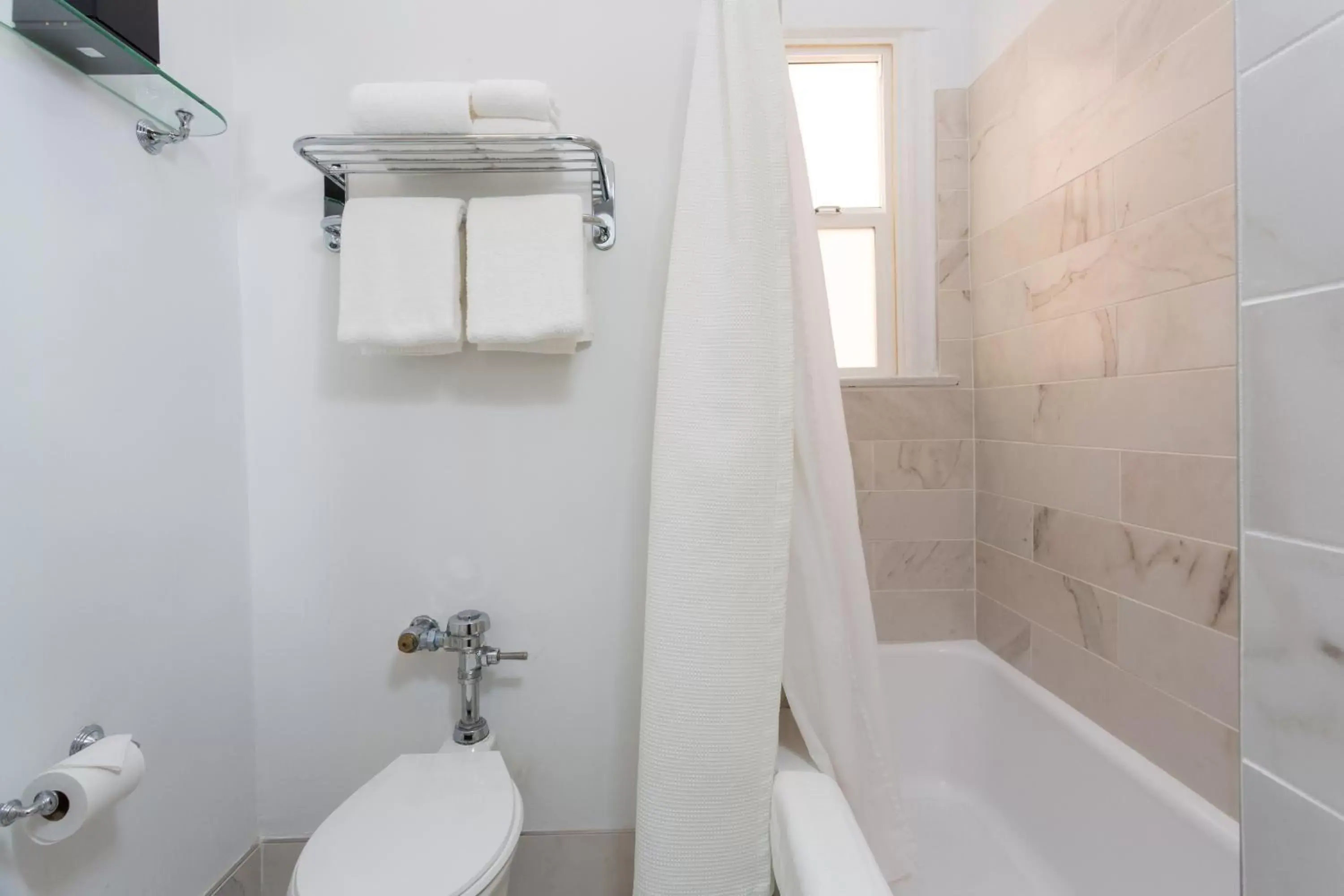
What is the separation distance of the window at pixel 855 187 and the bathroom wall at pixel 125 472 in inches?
53.9

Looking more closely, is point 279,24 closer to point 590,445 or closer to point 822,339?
point 590,445

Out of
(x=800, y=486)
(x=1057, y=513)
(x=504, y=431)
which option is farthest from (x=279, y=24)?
(x=1057, y=513)

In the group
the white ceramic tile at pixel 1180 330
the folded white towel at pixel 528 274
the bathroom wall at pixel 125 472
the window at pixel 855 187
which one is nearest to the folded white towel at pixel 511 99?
the folded white towel at pixel 528 274

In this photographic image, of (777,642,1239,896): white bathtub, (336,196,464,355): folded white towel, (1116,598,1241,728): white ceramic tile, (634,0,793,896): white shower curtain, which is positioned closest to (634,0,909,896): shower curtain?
(634,0,793,896): white shower curtain

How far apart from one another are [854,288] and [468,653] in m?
1.34

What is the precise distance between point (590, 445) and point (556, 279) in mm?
344

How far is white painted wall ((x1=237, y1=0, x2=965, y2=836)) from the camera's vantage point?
133 cm

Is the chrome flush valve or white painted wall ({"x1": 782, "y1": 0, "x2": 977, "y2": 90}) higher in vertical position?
white painted wall ({"x1": 782, "y1": 0, "x2": 977, "y2": 90})

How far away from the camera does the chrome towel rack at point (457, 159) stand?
3.73 feet

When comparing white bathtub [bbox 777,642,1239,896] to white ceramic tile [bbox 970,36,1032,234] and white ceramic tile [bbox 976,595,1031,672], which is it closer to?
white ceramic tile [bbox 976,595,1031,672]

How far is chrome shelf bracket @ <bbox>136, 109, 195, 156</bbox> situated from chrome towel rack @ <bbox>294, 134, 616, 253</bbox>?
0.53ft

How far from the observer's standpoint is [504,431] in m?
1.35

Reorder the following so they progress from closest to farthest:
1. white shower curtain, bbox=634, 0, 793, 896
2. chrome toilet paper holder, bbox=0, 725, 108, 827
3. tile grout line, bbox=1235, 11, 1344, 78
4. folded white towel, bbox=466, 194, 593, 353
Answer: tile grout line, bbox=1235, 11, 1344, 78, chrome toilet paper holder, bbox=0, 725, 108, 827, white shower curtain, bbox=634, 0, 793, 896, folded white towel, bbox=466, 194, 593, 353

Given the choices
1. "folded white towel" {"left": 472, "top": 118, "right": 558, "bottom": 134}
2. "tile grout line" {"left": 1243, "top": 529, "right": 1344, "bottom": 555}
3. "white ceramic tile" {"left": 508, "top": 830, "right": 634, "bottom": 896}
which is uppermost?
"folded white towel" {"left": 472, "top": 118, "right": 558, "bottom": 134}
